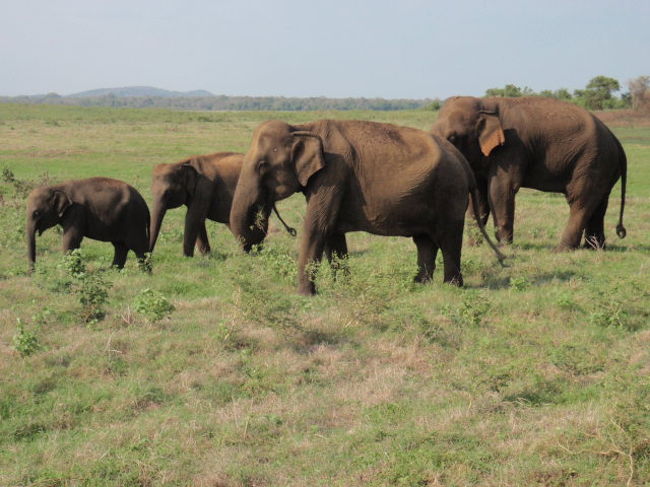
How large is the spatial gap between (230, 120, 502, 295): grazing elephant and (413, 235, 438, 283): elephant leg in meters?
0.39

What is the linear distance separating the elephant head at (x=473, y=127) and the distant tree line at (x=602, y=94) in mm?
41590

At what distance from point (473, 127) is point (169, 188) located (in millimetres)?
5094

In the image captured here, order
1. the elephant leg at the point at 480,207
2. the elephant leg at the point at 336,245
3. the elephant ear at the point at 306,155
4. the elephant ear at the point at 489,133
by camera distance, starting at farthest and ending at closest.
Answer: the elephant leg at the point at 480,207 < the elephant ear at the point at 489,133 < the elephant leg at the point at 336,245 < the elephant ear at the point at 306,155

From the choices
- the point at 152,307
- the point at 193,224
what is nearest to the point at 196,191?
the point at 193,224

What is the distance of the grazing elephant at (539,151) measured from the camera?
1275cm

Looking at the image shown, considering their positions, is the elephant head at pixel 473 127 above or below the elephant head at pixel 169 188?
above

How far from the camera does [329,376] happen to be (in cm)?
721

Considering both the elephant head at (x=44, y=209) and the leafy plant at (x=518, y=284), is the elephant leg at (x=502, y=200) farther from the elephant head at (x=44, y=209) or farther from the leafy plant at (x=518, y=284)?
the elephant head at (x=44, y=209)

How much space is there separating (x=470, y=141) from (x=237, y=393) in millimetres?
7462

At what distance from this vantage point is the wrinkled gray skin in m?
13.3

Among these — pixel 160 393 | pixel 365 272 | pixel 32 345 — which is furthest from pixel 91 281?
pixel 365 272

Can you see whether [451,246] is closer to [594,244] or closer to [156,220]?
[594,244]

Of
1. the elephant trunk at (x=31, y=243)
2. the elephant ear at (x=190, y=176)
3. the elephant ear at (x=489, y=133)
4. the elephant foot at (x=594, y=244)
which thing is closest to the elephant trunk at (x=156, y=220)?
the elephant ear at (x=190, y=176)

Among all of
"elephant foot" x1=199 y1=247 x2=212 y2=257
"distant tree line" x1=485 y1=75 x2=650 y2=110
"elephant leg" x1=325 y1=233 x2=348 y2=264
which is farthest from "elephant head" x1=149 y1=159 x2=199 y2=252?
"distant tree line" x1=485 y1=75 x2=650 y2=110
